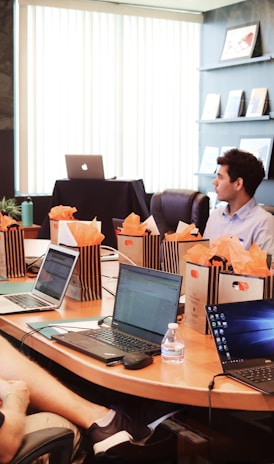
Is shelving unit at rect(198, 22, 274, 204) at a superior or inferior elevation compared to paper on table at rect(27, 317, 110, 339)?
superior

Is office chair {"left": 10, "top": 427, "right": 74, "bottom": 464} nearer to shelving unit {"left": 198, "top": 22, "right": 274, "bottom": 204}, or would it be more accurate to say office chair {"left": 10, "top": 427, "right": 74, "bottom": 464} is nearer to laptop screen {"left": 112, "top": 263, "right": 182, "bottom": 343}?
laptop screen {"left": 112, "top": 263, "right": 182, "bottom": 343}

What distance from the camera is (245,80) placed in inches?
270

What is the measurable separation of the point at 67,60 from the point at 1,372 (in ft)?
16.0

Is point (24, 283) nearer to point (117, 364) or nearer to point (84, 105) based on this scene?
point (117, 364)

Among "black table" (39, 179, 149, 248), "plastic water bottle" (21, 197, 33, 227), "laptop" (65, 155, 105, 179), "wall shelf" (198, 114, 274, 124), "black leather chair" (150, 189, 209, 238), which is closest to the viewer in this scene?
"black leather chair" (150, 189, 209, 238)

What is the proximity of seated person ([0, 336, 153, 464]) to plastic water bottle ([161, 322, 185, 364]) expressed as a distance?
0.81 ft

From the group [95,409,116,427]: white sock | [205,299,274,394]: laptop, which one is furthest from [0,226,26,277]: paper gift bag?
[205,299,274,394]: laptop

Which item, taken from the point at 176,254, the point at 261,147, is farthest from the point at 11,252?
the point at 261,147

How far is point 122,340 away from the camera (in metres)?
Result: 2.40

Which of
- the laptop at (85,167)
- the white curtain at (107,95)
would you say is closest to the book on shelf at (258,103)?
the white curtain at (107,95)

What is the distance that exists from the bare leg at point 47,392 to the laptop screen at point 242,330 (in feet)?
1.45

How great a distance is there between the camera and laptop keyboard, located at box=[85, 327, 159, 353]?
2293mm

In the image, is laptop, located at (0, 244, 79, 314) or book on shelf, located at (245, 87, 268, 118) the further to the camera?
book on shelf, located at (245, 87, 268, 118)

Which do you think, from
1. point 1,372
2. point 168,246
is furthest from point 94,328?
point 168,246
